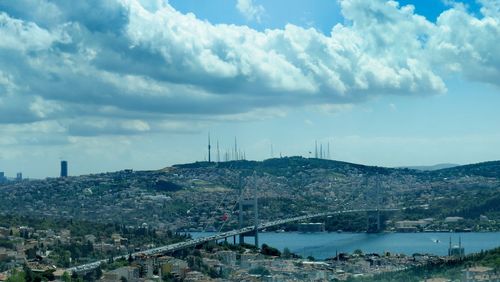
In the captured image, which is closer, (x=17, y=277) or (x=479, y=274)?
(x=17, y=277)

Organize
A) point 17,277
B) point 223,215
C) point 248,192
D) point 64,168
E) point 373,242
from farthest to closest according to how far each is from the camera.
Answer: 1. point 64,168
2. point 248,192
3. point 223,215
4. point 373,242
5. point 17,277

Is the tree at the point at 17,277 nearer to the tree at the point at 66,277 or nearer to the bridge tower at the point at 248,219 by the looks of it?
the tree at the point at 66,277

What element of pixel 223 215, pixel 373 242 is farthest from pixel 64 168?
pixel 373 242

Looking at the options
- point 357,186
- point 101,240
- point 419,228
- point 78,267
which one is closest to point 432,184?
point 357,186

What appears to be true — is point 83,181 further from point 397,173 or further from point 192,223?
point 397,173

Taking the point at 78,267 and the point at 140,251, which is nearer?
the point at 78,267

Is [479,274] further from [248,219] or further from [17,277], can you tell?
[248,219]

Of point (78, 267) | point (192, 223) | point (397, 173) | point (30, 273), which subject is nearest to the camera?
point (30, 273)

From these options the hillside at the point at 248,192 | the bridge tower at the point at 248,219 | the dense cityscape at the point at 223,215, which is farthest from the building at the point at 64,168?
the bridge tower at the point at 248,219
